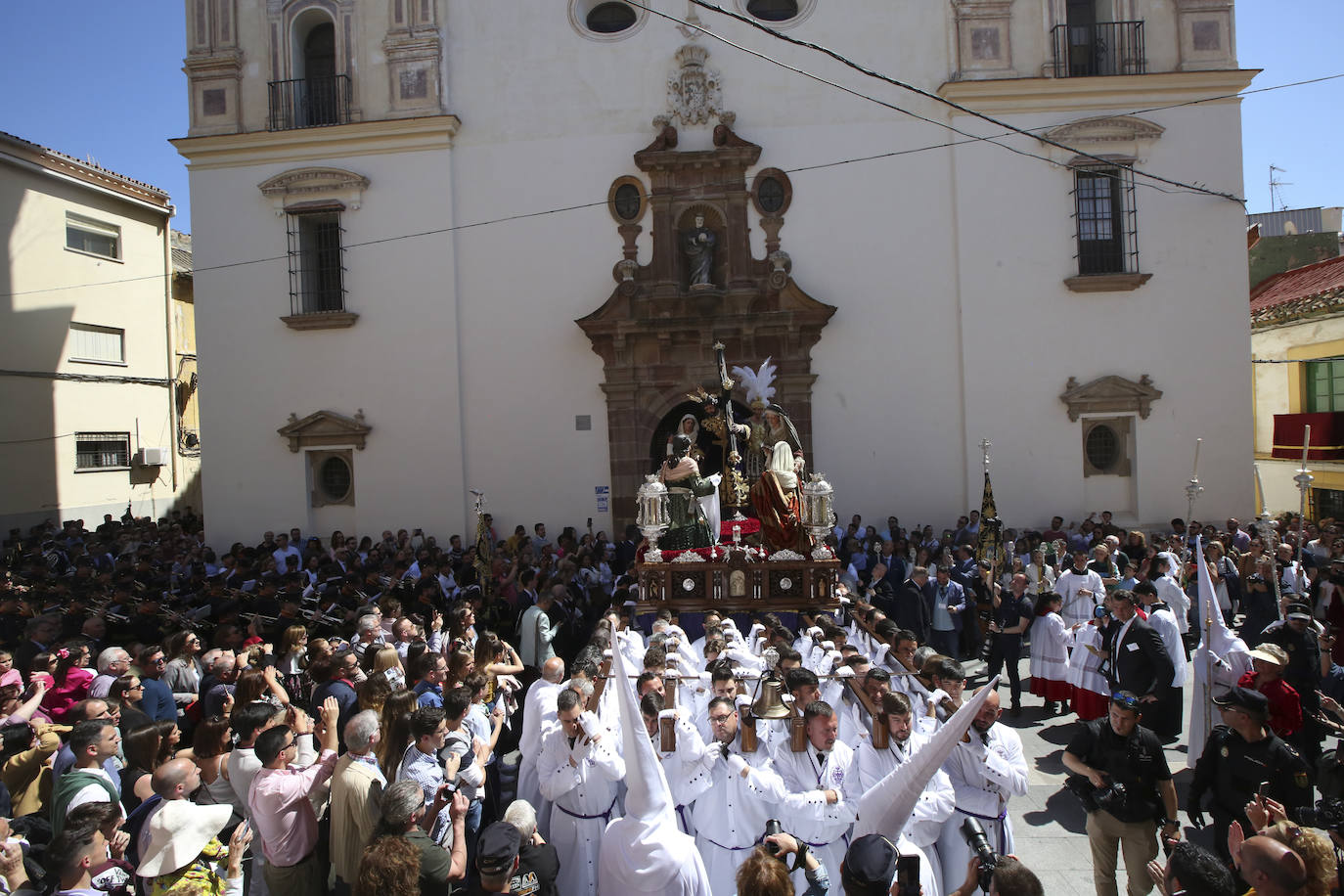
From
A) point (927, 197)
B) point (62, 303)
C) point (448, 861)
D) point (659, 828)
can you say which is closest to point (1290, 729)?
point (659, 828)

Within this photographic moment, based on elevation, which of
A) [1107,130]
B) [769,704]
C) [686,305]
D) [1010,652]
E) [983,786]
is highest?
[1107,130]

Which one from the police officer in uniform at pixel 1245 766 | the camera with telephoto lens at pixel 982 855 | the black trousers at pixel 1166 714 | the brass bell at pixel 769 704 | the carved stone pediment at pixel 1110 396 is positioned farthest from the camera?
the carved stone pediment at pixel 1110 396

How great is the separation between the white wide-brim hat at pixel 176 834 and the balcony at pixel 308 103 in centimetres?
1533

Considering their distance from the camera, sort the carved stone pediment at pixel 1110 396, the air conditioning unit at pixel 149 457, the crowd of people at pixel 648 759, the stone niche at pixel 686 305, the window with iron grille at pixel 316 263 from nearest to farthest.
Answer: the crowd of people at pixel 648 759 → the carved stone pediment at pixel 1110 396 → the stone niche at pixel 686 305 → the window with iron grille at pixel 316 263 → the air conditioning unit at pixel 149 457

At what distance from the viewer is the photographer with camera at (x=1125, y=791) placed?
182 inches

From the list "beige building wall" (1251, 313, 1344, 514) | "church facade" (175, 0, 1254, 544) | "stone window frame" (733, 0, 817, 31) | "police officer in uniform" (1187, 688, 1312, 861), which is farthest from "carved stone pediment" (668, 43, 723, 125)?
"police officer in uniform" (1187, 688, 1312, 861)

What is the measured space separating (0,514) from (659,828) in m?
20.3

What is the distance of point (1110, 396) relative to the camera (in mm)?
15461

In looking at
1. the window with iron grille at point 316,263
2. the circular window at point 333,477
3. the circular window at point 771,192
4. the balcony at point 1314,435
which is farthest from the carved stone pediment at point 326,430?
the balcony at point 1314,435

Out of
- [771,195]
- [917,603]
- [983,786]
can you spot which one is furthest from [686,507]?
[771,195]

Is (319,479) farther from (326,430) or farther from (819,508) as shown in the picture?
(819,508)

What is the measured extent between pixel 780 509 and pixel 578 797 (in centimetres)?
584

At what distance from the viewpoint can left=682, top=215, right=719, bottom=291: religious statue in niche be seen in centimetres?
1591

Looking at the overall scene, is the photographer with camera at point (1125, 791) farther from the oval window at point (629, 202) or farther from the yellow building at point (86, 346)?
the yellow building at point (86, 346)
